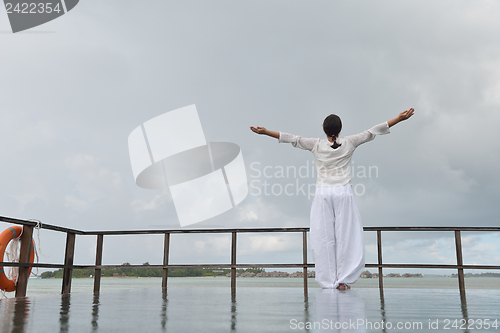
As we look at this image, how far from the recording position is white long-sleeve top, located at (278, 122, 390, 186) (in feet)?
10.7

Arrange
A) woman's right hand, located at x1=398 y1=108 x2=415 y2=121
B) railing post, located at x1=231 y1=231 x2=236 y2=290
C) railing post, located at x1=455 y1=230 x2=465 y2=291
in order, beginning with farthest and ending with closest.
→ railing post, located at x1=231 y1=231 x2=236 y2=290 < railing post, located at x1=455 y1=230 x2=465 y2=291 < woman's right hand, located at x1=398 y1=108 x2=415 y2=121

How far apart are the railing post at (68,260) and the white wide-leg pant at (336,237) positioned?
2797mm

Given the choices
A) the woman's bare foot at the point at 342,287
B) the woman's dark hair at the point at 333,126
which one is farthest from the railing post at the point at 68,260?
the woman's dark hair at the point at 333,126

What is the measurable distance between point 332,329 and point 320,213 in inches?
88.5

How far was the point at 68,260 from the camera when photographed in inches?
167

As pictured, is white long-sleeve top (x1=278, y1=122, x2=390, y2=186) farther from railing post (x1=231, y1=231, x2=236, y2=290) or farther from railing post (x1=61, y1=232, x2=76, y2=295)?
railing post (x1=61, y1=232, x2=76, y2=295)

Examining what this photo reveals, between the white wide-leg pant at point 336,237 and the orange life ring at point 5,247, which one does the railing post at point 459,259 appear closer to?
the white wide-leg pant at point 336,237

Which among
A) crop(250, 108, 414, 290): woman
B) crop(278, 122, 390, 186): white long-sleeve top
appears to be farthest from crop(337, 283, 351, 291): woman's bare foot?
crop(278, 122, 390, 186): white long-sleeve top

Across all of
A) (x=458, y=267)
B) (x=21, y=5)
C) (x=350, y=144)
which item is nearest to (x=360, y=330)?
(x=350, y=144)

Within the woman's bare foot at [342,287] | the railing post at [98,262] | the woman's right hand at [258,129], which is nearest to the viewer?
the woman's bare foot at [342,287]

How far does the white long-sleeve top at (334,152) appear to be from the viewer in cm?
325

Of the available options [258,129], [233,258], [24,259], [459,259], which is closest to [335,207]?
[258,129]

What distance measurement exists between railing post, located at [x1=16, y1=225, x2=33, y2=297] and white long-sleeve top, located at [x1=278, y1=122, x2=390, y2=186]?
8.16 feet

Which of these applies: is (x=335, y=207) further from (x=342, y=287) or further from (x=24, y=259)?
(x=24, y=259)
